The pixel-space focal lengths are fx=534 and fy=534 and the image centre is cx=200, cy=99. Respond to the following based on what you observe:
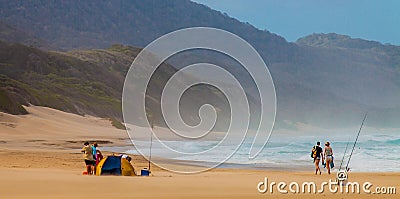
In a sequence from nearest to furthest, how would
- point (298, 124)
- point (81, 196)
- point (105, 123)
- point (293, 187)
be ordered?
point (81, 196) → point (293, 187) → point (105, 123) → point (298, 124)

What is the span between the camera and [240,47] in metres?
20.4

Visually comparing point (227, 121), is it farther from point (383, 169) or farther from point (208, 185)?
point (208, 185)

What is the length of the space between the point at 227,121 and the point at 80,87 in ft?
111

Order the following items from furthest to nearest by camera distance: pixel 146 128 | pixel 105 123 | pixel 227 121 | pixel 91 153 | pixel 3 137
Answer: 1. pixel 227 121
2. pixel 146 128
3. pixel 105 123
4. pixel 3 137
5. pixel 91 153

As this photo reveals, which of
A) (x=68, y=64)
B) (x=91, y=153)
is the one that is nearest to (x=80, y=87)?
(x=68, y=64)

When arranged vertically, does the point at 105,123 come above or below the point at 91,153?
above

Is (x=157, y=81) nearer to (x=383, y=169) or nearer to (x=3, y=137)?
(x=3, y=137)

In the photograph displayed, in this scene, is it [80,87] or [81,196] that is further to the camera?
[80,87]

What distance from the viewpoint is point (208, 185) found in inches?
618

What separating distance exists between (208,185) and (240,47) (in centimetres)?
666

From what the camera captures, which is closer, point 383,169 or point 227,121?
point 383,169

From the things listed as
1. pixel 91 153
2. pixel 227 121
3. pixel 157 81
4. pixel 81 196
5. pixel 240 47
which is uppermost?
pixel 157 81

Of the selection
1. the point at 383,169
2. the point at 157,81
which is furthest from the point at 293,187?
the point at 157,81

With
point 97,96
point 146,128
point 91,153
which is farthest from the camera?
point 97,96
